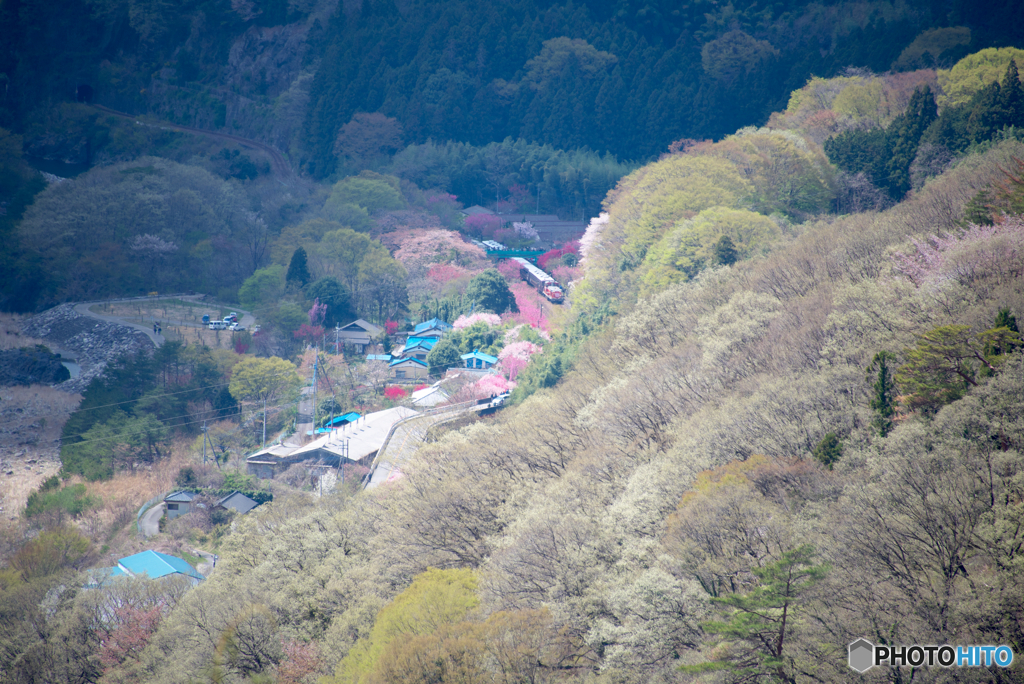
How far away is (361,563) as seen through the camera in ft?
72.2

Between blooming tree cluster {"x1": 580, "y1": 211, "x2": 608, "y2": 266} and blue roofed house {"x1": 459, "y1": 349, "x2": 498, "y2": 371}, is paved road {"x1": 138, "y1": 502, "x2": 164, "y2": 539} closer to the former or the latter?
blue roofed house {"x1": 459, "y1": 349, "x2": 498, "y2": 371}

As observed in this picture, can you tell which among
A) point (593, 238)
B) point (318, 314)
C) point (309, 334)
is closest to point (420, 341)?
point (309, 334)

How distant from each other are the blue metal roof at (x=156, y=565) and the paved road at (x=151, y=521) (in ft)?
9.43

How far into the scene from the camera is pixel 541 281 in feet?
175

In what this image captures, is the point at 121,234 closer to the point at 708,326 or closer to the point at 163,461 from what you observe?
the point at 163,461

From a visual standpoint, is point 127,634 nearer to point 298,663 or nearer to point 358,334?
point 298,663

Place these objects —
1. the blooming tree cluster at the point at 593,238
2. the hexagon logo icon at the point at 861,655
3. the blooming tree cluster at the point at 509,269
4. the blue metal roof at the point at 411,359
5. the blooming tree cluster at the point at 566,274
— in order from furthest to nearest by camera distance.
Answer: the blooming tree cluster at the point at 509,269
the blooming tree cluster at the point at 566,274
the blooming tree cluster at the point at 593,238
the blue metal roof at the point at 411,359
the hexagon logo icon at the point at 861,655

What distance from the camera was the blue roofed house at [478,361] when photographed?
4188 centimetres

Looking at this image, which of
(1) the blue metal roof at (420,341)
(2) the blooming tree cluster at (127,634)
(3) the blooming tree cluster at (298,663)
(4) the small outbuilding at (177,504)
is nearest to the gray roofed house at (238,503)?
(4) the small outbuilding at (177,504)

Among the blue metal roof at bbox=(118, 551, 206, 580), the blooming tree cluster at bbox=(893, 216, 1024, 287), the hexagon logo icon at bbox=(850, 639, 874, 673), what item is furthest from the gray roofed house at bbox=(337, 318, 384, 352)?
the hexagon logo icon at bbox=(850, 639, 874, 673)

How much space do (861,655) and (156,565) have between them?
2344 cm

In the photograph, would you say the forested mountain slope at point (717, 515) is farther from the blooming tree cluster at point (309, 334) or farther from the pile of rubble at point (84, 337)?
the pile of rubble at point (84, 337)

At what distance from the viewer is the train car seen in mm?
51125

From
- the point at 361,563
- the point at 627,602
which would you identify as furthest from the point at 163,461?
the point at 627,602
